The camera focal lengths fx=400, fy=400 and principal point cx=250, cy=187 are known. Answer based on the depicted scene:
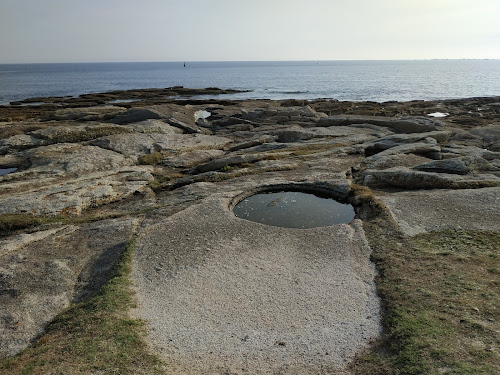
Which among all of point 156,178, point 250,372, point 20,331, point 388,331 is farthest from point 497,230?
point 156,178

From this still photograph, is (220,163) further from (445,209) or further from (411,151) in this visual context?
(445,209)

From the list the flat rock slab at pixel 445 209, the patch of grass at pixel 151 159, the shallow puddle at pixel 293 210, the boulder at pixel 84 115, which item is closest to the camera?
the flat rock slab at pixel 445 209

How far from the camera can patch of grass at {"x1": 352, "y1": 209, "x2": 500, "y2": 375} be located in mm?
9422

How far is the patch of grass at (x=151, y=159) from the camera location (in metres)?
31.6

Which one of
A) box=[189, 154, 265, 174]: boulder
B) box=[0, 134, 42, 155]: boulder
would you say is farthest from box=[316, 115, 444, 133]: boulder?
box=[0, 134, 42, 155]: boulder

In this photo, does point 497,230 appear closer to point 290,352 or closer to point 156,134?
point 290,352

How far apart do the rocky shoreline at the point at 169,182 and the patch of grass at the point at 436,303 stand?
0.71 meters

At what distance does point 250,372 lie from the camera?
9609 mm

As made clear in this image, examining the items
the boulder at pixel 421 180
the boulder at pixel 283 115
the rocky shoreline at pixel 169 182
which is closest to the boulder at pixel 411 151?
the rocky shoreline at pixel 169 182

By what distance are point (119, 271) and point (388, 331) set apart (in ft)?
29.8

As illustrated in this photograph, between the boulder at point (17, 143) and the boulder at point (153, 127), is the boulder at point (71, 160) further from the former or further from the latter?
the boulder at point (153, 127)

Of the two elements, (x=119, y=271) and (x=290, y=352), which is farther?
(x=119, y=271)

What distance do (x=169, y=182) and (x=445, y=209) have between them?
53.6ft

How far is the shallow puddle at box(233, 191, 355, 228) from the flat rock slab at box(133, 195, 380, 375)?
1.46 m
